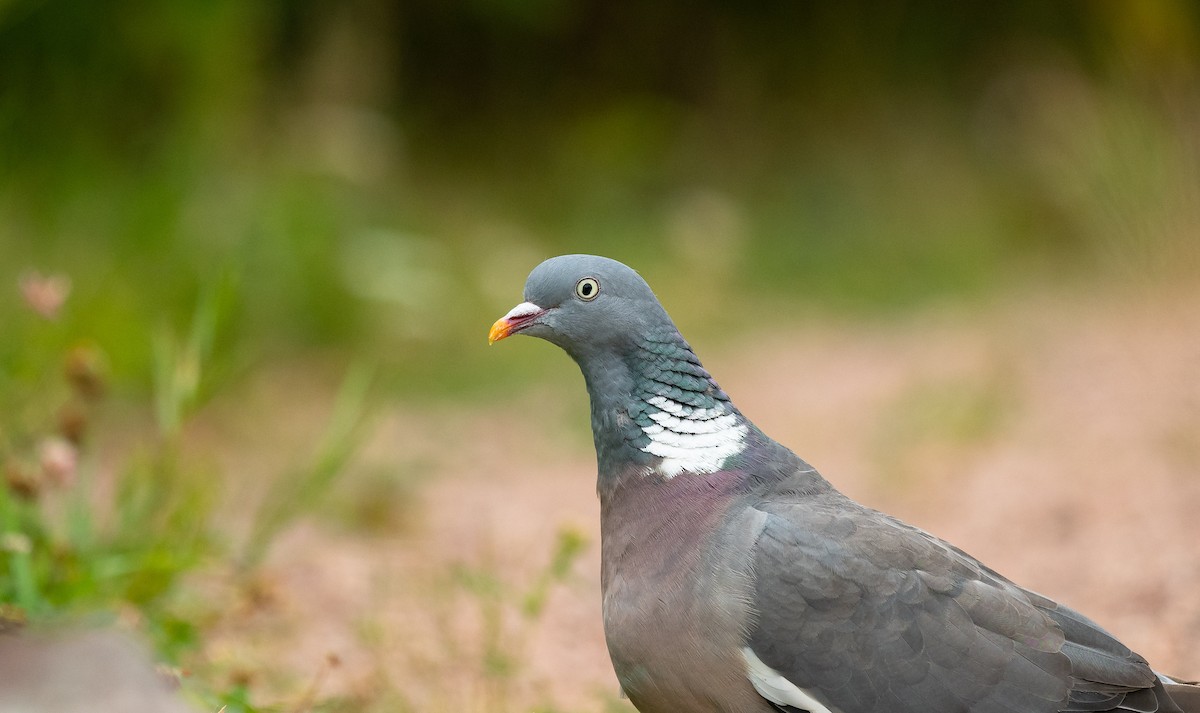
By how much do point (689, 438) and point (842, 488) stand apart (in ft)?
8.52

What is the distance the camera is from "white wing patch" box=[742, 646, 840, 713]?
2.41m

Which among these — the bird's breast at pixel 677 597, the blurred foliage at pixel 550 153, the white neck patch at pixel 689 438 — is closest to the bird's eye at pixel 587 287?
the white neck patch at pixel 689 438

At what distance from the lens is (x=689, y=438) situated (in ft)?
8.70

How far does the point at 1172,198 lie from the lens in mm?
4465

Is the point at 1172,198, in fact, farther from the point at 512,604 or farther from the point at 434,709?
the point at 434,709

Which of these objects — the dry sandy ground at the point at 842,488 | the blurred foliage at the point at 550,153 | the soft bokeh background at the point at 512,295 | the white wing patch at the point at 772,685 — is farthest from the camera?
the blurred foliage at the point at 550,153

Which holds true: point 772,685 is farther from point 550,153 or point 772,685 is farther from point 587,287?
point 550,153

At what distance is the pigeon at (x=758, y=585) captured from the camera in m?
2.43

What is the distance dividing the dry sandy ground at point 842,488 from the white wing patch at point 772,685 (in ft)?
2.46

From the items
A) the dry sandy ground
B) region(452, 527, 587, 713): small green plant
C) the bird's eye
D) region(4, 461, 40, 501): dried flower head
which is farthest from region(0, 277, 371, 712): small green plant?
the bird's eye

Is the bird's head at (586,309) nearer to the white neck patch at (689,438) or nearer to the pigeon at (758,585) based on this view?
the pigeon at (758,585)

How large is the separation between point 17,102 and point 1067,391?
4.83 m

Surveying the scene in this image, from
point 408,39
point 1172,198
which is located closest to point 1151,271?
point 1172,198

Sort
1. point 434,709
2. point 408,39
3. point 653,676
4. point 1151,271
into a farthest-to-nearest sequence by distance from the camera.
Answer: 1. point 408,39
2. point 1151,271
3. point 434,709
4. point 653,676
